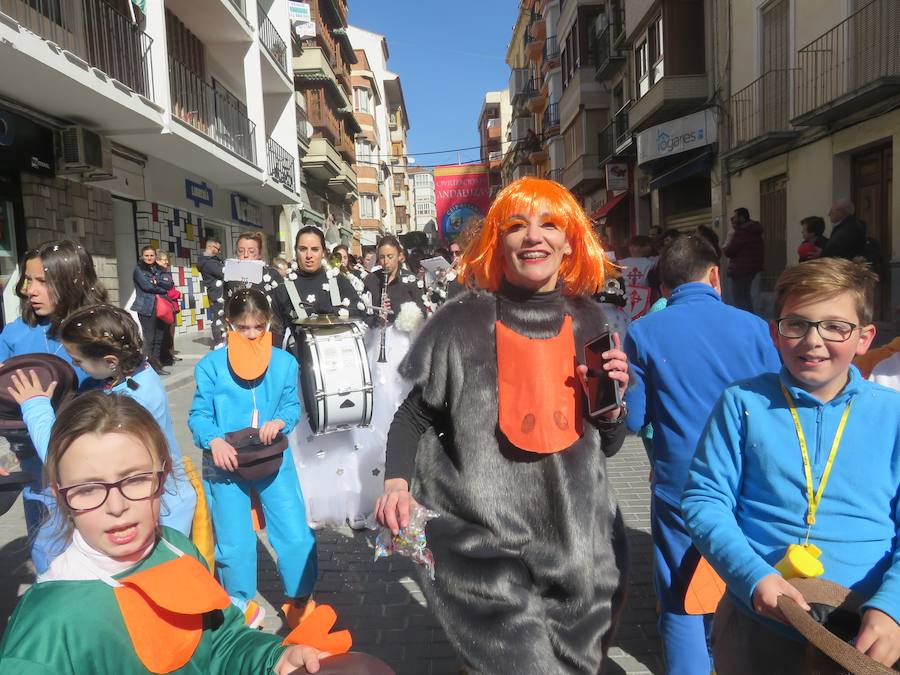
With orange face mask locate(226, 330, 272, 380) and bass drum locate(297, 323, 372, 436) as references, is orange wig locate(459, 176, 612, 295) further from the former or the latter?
bass drum locate(297, 323, 372, 436)

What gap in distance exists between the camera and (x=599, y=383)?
5.98 ft

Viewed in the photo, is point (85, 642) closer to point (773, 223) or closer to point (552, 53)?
point (773, 223)

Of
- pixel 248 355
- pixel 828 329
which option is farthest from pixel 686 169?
pixel 828 329

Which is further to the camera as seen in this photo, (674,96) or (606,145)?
(606,145)

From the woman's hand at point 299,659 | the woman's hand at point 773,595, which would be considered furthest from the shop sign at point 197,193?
the woman's hand at point 773,595

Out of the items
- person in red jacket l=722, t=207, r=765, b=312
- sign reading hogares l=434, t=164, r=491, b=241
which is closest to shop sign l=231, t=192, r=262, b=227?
sign reading hogares l=434, t=164, r=491, b=241

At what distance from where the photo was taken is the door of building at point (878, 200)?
35.6ft

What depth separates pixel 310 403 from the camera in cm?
427

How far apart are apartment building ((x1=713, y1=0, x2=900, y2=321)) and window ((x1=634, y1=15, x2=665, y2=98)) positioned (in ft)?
7.67

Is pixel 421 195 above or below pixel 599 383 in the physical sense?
above

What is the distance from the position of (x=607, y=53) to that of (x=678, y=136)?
846 cm

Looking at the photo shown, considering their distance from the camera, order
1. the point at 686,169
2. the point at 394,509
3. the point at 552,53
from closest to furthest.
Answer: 1. the point at 394,509
2. the point at 686,169
3. the point at 552,53

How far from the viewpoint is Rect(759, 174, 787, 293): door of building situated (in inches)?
556

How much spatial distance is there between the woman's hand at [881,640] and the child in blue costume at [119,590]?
1.12 m
